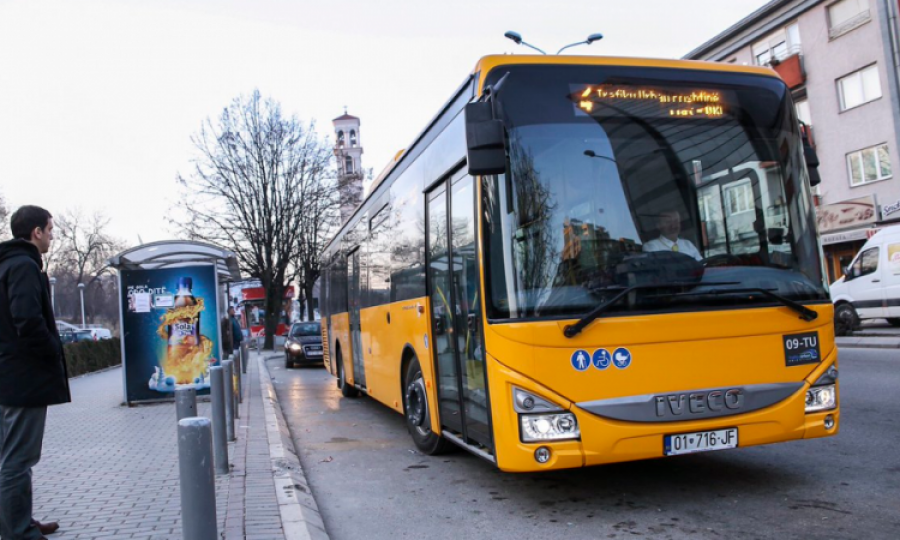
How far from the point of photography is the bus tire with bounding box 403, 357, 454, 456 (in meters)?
7.34

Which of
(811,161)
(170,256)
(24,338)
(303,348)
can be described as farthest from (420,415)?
(303,348)

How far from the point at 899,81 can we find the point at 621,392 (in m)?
25.4

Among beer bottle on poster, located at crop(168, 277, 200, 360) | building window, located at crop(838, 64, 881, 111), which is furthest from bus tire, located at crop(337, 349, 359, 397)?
building window, located at crop(838, 64, 881, 111)

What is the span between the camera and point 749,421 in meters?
5.11

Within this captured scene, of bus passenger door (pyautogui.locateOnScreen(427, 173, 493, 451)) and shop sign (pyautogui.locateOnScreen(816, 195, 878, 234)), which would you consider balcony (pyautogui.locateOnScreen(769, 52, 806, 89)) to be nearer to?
shop sign (pyautogui.locateOnScreen(816, 195, 878, 234))

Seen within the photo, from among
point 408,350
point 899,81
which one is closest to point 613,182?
point 408,350

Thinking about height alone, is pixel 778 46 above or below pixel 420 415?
above

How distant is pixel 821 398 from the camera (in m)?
5.36

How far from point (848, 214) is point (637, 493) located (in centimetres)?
2574

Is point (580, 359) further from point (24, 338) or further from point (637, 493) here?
point (24, 338)

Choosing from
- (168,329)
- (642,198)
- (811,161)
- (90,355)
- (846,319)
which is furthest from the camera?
(90,355)

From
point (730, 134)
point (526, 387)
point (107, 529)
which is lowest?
point (107, 529)

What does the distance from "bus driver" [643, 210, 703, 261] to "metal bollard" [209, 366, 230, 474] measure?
4.11m

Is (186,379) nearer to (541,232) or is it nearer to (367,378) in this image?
(367,378)
